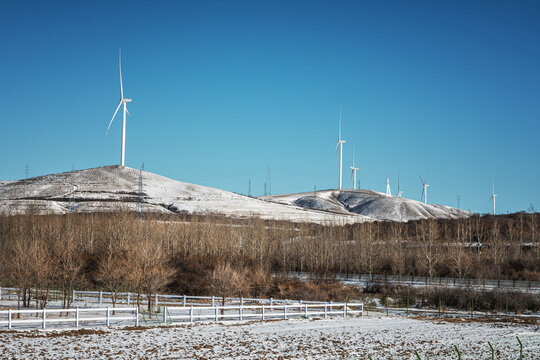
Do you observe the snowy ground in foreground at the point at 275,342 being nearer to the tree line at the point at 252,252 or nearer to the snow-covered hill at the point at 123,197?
the tree line at the point at 252,252

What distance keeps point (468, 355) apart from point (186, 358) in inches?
469

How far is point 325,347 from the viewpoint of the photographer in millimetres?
27672

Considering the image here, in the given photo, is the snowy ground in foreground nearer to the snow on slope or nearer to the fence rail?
the fence rail

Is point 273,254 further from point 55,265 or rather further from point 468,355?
point 468,355

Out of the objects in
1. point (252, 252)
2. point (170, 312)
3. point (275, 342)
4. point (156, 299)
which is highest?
point (252, 252)

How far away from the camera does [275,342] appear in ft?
95.2

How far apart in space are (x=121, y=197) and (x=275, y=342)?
460ft

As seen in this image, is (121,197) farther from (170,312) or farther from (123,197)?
(170,312)

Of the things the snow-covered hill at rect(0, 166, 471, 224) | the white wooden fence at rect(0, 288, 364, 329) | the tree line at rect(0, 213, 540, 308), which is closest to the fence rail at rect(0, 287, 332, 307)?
the white wooden fence at rect(0, 288, 364, 329)

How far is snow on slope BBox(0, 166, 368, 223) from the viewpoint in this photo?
150000 mm

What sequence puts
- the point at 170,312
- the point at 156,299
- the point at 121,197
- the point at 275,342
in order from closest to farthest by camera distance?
the point at 275,342 < the point at 170,312 < the point at 156,299 < the point at 121,197

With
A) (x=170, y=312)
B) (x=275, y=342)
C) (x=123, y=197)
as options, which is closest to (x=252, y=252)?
(x=170, y=312)

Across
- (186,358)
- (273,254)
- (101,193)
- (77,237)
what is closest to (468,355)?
(186,358)

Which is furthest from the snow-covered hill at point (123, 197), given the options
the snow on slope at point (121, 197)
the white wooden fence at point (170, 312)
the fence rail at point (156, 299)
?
the white wooden fence at point (170, 312)
